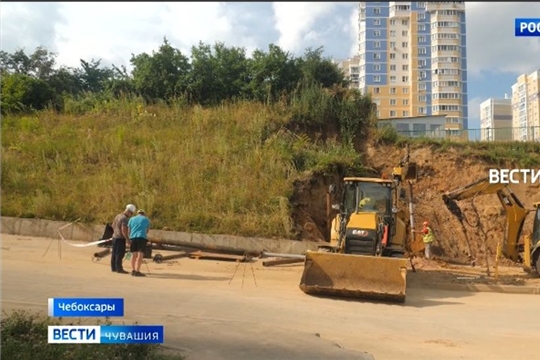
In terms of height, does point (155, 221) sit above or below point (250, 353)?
above

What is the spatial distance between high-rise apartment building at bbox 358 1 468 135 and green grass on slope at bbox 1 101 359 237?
2510 inches

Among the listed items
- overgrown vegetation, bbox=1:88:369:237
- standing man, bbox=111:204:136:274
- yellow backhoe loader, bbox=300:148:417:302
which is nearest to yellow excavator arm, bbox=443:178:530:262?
yellow backhoe loader, bbox=300:148:417:302

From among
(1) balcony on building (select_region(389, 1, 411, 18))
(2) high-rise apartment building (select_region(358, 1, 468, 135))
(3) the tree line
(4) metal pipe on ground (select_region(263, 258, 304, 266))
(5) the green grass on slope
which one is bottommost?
(4) metal pipe on ground (select_region(263, 258, 304, 266))

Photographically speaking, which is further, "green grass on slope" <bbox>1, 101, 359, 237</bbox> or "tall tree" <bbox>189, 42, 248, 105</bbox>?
"tall tree" <bbox>189, 42, 248, 105</bbox>

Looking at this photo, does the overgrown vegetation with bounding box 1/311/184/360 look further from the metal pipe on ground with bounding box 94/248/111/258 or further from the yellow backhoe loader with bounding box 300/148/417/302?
the metal pipe on ground with bounding box 94/248/111/258

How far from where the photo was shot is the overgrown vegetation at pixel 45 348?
568 cm

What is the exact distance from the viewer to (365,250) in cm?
1340

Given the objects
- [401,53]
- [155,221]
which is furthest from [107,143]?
[401,53]

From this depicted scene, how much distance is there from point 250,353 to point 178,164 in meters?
16.7

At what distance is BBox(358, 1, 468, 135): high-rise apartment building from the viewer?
87750 mm

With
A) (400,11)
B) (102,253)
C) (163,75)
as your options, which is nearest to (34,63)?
(163,75)

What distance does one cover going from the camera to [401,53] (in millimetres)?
90500

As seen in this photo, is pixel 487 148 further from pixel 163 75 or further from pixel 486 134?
pixel 163 75

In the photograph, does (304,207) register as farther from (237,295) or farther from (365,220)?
(237,295)
